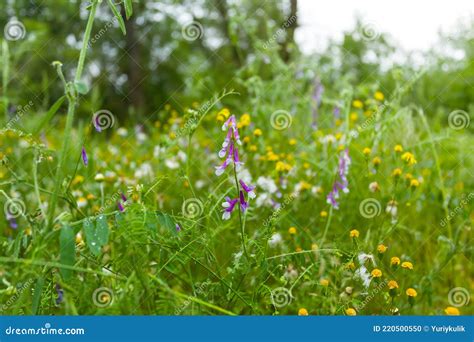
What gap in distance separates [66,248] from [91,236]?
0.06m

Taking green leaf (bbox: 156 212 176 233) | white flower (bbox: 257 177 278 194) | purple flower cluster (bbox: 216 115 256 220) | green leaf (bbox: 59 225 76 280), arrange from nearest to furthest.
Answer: green leaf (bbox: 59 225 76 280)
green leaf (bbox: 156 212 176 233)
purple flower cluster (bbox: 216 115 256 220)
white flower (bbox: 257 177 278 194)

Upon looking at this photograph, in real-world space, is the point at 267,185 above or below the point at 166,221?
above

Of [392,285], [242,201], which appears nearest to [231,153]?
[242,201]

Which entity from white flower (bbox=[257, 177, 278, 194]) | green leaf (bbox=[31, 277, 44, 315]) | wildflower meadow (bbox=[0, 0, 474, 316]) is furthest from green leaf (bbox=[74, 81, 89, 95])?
white flower (bbox=[257, 177, 278, 194])

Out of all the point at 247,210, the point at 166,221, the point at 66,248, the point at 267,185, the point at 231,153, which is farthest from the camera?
the point at 267,185

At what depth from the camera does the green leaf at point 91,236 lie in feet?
4.09

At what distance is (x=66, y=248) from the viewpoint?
1.23 meters

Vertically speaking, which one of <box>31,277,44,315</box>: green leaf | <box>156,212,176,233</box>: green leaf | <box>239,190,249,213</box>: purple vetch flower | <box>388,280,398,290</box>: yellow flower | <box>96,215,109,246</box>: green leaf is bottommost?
<box>31,277,44,315</box>: green leaf

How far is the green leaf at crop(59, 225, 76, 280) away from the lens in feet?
3.97

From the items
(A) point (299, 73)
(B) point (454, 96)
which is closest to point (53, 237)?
(A) point (299, 73)

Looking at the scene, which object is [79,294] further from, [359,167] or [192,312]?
[359,167]

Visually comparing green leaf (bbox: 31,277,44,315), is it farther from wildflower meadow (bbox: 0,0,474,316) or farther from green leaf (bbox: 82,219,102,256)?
green leaf (bbox: 82,219,102,256)

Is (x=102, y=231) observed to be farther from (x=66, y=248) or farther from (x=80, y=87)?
(x=80, y=87)

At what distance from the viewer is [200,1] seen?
8586 mm
